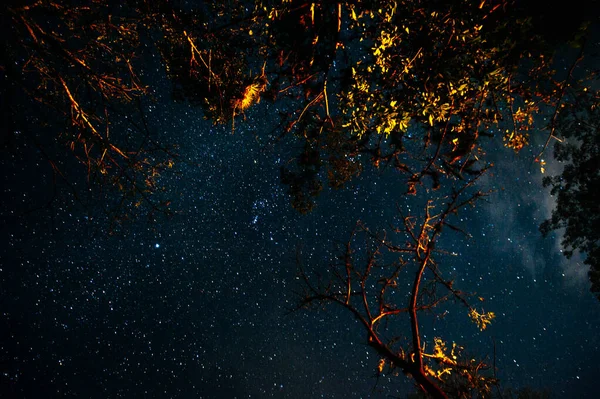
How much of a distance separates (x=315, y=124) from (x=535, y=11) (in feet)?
8.64

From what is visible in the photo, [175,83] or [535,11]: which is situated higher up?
[175,83]

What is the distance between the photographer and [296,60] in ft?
13.0

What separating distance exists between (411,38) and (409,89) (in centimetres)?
60

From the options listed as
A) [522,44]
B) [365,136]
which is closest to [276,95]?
[365,136]

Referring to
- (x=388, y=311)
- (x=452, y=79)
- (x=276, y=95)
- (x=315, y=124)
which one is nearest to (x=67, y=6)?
(x=276, y=95)

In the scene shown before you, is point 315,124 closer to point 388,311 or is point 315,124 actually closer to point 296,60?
point 296,60

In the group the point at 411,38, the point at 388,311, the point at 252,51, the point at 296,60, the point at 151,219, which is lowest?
the point at 388,311

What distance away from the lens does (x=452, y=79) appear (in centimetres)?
319

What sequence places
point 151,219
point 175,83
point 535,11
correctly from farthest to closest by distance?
point 175,83 < point 151,219 < point 535,11

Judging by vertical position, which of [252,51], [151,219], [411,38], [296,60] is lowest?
[151,219]

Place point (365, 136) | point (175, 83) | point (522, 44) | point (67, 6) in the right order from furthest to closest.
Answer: point (175, 83) → point (365, 136) → point (67, 6) → point (522, 44)

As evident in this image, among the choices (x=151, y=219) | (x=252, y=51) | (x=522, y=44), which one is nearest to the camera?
(x=522, y=44)

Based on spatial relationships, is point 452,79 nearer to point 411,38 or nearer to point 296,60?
point 411,38

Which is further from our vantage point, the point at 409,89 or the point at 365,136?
the point at 365,136
